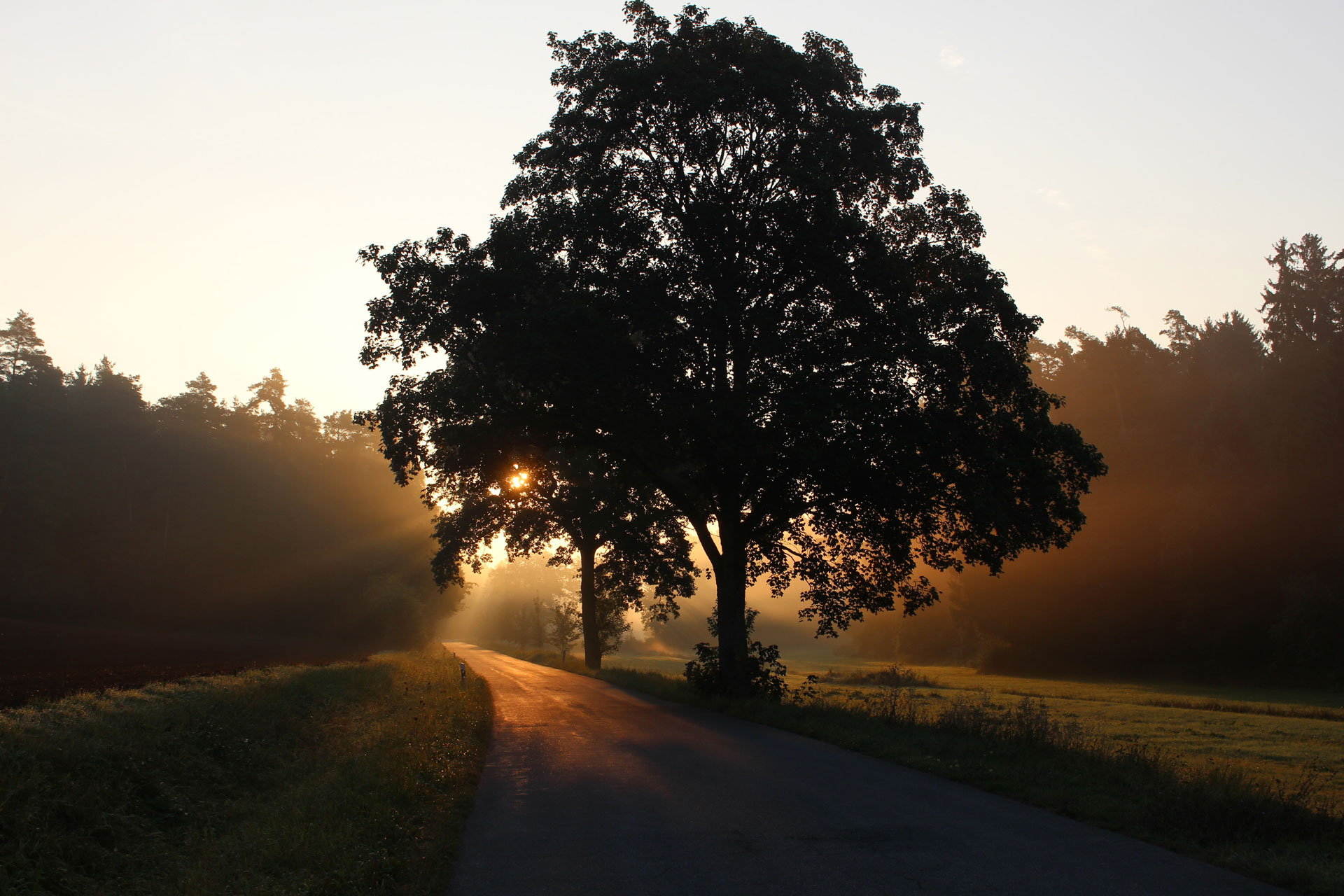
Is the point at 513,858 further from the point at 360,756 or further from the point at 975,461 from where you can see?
the point at 975,461

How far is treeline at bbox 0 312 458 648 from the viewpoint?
65.7m

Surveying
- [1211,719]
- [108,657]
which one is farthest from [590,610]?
[1211,719]

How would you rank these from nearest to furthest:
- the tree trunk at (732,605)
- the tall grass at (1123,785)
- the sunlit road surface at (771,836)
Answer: the sunlit road surface at (771,836), the tall grass at (1123,785), the tree trunk at (732,605)

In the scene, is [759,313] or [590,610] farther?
[590,610]

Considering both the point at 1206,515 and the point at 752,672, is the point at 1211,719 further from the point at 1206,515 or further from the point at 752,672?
the point at 1206,515

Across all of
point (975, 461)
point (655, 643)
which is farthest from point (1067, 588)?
point (655, 643)

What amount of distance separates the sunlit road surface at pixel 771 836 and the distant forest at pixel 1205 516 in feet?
137

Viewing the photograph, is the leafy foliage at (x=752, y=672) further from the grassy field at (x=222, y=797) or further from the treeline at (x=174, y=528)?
the treeline at (x=174, y=528)

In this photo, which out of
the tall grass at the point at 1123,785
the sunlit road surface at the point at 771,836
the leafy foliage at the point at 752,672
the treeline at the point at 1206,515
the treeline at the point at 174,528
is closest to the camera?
the sunlit road surface at the point at 771,836

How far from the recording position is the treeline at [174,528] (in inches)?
2586

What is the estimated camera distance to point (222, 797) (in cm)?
1170

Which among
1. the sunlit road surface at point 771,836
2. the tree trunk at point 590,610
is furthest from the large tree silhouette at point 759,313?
the tree trunk at point 590,610

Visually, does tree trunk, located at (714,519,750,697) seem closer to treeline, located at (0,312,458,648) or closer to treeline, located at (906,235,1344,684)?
treeline, located at (906,235,1344,684)

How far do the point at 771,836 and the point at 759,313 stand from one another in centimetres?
1333
